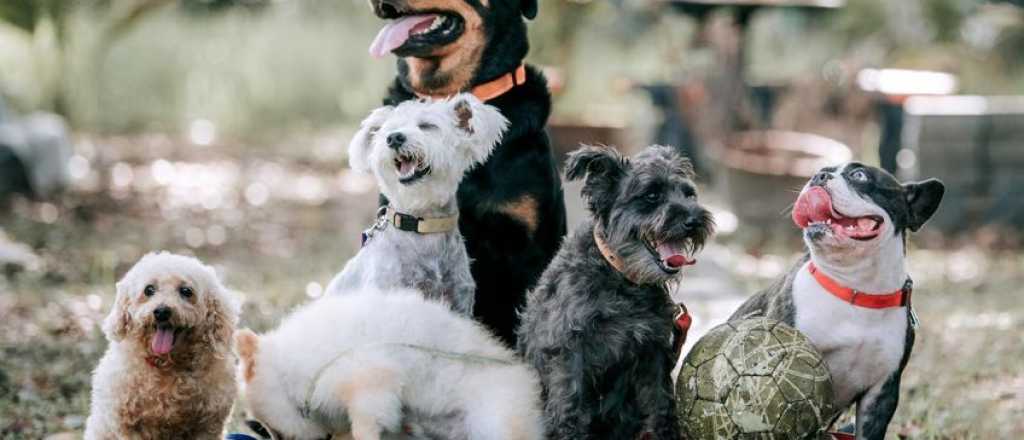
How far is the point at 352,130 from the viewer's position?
19031 millimetres

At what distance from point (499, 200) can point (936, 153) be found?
8.06 m

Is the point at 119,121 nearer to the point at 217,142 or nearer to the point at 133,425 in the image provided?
the point at 217,142

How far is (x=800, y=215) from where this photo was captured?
14.5 ft

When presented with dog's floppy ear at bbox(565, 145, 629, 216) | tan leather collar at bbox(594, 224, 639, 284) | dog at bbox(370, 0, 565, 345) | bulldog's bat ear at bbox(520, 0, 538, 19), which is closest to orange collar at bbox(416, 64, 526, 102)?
dog at bbox(370, 0, 565, 345)

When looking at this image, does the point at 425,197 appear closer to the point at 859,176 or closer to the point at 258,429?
the point at 258,429

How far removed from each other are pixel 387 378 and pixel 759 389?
4.35 ft

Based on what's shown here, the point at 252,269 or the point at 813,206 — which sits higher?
the point at 813,206

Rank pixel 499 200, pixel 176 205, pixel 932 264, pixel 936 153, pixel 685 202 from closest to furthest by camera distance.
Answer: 1. pixel 685 202
2. pixel 499 200
3. pixel 932 264
4. pixel 936 153
5. pixel 176 205

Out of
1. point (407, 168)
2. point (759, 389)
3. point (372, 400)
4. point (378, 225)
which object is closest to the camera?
point (372, 400)

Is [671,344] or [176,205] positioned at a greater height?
[671,344]

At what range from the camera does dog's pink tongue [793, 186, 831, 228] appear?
4.34 metres

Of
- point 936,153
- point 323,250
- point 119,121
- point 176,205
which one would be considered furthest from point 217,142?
point 936,153

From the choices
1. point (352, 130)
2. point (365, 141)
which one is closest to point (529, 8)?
point (365, 141)

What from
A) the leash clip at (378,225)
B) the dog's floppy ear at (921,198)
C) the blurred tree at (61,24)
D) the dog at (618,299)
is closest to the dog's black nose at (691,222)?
the dog at (618,299)
